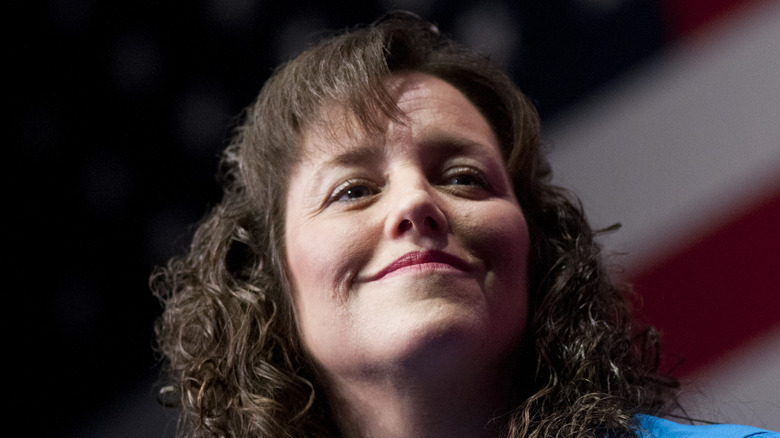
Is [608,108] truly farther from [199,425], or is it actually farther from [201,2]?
[199,425]

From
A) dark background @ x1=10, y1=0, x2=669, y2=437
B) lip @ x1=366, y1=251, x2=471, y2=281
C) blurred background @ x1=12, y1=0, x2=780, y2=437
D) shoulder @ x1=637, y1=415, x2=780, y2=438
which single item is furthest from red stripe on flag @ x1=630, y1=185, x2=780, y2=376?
lip @ x1=366, y1=251, x2=471, y2=281

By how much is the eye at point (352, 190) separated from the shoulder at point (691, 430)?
0.39m

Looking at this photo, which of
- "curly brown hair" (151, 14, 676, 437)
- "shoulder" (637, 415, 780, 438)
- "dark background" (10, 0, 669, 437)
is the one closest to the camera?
"shoulder" (637, 415, 780, 438)

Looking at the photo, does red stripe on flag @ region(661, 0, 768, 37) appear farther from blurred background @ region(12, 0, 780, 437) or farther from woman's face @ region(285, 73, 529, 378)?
woman's face @ region(285, 73, 529, 378)

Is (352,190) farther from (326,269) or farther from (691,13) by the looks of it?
(691,13)

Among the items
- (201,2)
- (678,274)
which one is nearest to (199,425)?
(201,2)

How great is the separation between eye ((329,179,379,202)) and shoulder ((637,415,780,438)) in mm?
392

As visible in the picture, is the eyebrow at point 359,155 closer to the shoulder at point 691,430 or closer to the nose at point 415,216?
the nose at point 415,216

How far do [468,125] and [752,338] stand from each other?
2.21 ft

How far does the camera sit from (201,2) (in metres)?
1.34

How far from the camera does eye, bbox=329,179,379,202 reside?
92 centimetres

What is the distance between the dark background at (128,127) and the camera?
1.28m

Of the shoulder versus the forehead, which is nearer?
the shoulder

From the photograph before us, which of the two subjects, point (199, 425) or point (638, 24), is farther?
point (638, 24)
